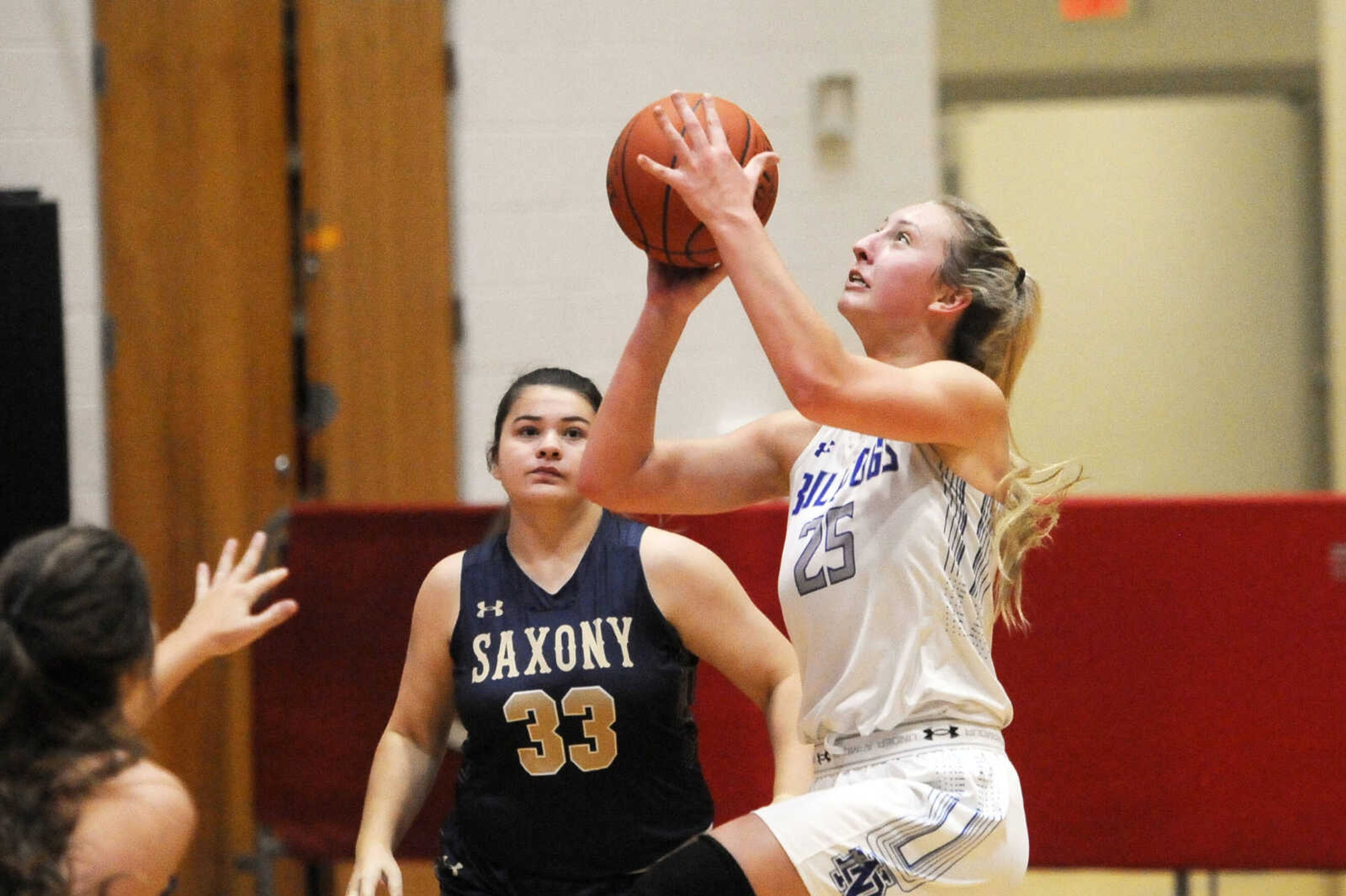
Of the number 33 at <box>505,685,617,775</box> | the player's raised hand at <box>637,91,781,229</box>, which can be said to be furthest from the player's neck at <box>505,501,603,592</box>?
the player's raised hand at <box>637,91,781,229</box>

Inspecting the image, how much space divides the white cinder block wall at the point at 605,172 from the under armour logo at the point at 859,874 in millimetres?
3084

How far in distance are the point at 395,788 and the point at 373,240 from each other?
272cm

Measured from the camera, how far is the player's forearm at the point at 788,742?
2.54 metres

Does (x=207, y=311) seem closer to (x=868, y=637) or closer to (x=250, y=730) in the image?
(x=250, y=730)

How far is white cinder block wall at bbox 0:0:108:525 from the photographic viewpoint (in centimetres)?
493

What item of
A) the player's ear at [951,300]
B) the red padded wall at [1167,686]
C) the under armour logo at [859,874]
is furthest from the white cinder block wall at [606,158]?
the under armour logo at [859,874]

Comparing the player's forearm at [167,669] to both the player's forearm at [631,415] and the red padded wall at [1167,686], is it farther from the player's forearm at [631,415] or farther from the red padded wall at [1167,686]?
the red padded wall at [1167,686]

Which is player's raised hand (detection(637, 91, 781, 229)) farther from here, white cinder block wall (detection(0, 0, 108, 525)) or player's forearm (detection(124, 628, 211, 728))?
white cinder block wall (detection(0, 0, 108, 525))

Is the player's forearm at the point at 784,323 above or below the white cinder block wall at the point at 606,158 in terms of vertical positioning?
below

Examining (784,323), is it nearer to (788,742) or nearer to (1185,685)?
(788,742)

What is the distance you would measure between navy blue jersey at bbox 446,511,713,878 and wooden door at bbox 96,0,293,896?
2.55 meters

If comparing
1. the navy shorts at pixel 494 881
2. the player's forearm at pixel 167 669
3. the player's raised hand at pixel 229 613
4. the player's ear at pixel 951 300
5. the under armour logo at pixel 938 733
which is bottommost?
the navy shorts at pixel 494 881

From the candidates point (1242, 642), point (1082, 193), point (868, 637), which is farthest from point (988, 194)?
point (868, 637)

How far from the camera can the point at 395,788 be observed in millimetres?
2703
